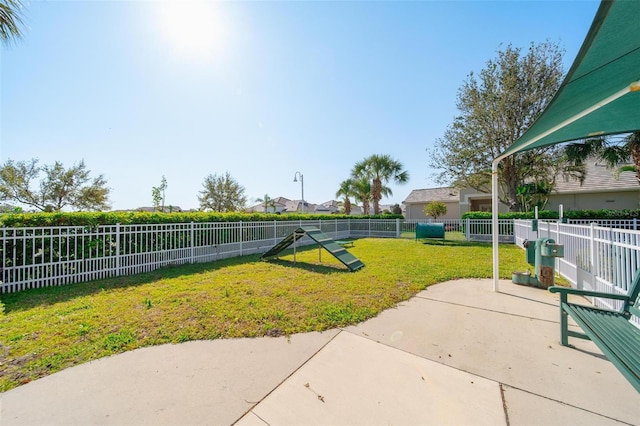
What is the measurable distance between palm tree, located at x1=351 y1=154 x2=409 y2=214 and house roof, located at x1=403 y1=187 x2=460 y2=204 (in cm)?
775

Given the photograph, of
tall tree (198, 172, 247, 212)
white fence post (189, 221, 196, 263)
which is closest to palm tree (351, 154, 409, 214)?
white fence post (189, 221, 196, 263)

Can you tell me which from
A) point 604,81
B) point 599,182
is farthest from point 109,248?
point 599,182

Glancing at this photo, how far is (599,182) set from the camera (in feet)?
58.4

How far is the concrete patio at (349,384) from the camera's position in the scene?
1.86 metres

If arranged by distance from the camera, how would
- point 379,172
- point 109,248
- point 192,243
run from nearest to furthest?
point 109,248
point 192,243
point 379,172

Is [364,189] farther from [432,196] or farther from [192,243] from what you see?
[192,243]

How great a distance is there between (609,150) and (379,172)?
13023 millimetres

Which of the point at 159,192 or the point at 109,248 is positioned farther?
the point at 159,192

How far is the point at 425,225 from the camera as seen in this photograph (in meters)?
13.4

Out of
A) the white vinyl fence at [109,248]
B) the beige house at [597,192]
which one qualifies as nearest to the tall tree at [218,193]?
the white vinyl fence at [109,248]

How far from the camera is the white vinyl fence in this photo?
5148mm

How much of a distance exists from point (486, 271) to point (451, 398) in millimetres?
5668

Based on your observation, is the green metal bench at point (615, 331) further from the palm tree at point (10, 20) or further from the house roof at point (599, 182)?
the house roof at point (599, 182)

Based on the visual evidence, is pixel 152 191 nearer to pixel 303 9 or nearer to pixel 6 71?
pixel 6 71
